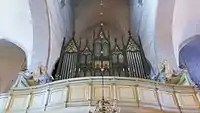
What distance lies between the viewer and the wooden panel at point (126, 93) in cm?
982

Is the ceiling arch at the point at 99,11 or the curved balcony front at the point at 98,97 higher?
the ceiling arch at the point at 99,11

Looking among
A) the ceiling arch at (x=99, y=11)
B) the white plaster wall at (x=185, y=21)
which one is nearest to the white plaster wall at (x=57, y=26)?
the ceiling arch at (x=99, y=11)

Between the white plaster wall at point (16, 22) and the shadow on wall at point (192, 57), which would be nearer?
the white plaster wall at point (16, 22)

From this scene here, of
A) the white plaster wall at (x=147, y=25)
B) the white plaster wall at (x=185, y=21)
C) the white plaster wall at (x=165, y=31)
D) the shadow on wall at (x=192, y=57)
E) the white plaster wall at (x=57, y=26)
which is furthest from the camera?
the shadow on wall at (x=192, y=57)

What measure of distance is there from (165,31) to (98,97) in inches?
177

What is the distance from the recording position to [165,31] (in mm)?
12953

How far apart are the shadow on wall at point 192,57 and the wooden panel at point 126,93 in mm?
4920

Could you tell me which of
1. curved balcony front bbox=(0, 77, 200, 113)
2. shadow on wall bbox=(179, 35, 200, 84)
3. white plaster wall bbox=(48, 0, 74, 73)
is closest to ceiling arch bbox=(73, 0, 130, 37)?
white plaster wall bbox=(48, 0, 74, 73)

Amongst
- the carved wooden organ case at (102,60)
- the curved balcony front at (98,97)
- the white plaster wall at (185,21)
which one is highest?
the white plaster wall at (185,21)

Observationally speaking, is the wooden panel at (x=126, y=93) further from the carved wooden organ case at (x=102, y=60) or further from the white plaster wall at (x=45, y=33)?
the white plaster wall at (x=45, y=33)

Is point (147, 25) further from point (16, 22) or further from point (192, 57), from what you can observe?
point (16, 22)

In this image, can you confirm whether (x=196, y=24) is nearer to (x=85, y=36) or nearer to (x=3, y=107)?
(x=85, y=36)

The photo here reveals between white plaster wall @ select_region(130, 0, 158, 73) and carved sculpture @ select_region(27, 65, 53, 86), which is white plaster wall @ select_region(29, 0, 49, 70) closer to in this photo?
carved sculpture @ select_region(27, 65, 53, 86)

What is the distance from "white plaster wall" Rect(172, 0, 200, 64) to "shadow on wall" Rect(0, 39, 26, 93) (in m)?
6.28
